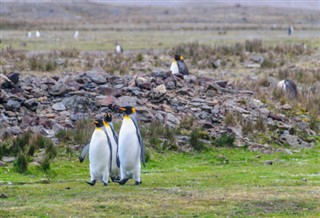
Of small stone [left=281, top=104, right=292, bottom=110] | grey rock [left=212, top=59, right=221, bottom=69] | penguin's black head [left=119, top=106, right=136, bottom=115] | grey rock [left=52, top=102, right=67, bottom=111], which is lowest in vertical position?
grey rock [left=212, top=59, right=221, bottom=69]

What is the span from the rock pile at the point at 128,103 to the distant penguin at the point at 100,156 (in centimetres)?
456

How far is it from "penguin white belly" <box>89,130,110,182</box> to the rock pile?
4.56 metres

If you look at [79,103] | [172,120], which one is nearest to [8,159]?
[79,103]

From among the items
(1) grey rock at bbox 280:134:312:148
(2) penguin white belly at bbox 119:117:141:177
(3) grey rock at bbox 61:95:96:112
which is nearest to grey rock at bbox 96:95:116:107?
(3) grey rock at bbox 61:95:96:112

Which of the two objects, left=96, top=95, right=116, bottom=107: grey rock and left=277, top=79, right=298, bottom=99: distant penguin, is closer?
left=96, top=95, right=116, bottom=107: grey rock

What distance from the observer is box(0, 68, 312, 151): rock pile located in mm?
21625

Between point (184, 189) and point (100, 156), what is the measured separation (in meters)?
2.04

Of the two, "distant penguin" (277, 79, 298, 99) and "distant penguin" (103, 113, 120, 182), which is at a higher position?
"distant penguin" (103, 113, 120, 182)

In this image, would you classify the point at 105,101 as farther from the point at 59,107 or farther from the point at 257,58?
the point at 257,58

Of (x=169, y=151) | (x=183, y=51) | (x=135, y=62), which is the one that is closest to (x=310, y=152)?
(x=169, y=151)

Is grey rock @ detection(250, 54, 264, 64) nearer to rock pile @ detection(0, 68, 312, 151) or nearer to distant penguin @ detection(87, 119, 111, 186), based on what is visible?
rock pile @ detection(0, 68, 312, 151)

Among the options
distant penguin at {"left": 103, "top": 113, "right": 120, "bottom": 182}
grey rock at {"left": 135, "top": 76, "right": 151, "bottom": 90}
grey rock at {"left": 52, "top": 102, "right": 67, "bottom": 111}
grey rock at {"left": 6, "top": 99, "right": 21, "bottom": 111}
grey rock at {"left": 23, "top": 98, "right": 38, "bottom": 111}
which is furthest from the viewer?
grey rock at {"left": 135, "top": 76, "right": 151, "bottom": 90}

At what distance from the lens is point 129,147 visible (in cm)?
1574

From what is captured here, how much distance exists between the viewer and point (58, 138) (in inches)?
784
